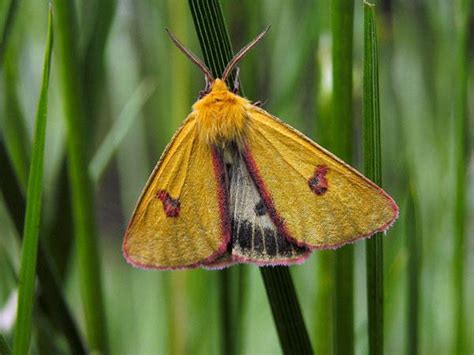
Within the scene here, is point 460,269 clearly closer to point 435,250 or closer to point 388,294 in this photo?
point 388,294

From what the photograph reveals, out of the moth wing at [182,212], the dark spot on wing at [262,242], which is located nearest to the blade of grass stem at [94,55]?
the moth wing at [182,212]

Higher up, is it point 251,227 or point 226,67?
point 226,67

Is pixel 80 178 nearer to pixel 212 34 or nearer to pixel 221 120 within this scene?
pixel 221 120

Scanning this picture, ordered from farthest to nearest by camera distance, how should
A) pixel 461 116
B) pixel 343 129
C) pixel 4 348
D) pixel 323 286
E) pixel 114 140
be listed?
pixel 114 140
pixel 323 286
pixel 461 116
pixel 343 129
pixel 4 348

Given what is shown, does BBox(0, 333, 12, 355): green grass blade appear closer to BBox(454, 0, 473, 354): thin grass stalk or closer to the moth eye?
the moth eye

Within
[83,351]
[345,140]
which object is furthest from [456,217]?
[83,351]

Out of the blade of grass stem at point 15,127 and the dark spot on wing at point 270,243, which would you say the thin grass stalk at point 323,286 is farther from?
the blade of grass stem at point 15,127

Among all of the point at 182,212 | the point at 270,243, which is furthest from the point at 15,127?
the point at 270,243
